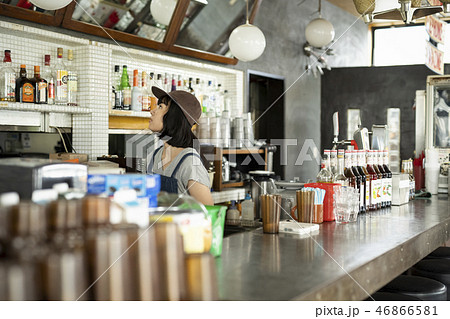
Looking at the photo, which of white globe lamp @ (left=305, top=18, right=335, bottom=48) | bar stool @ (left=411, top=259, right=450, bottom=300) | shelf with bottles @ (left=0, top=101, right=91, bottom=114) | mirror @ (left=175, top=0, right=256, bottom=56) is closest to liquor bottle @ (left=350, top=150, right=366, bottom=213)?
bar stool @ (left=411, top=259, right=450, bottom=300)

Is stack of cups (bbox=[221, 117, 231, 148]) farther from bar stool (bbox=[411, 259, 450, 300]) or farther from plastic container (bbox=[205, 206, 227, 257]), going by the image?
plastic container (bbox=[205, 206, 227, 257])

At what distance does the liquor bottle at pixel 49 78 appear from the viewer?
11.4ft

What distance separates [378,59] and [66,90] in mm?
7075

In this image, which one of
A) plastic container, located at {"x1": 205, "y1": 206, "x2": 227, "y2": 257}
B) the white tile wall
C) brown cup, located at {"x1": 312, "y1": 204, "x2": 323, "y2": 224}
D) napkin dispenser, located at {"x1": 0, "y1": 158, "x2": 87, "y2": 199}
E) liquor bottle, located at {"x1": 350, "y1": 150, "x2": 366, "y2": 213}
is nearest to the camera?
napkin dispenser, located at {"x1": 0, "y1": 158, "x2": 87, "y2": 199}

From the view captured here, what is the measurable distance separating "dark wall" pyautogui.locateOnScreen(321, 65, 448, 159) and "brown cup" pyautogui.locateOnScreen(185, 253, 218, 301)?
6.42 metres

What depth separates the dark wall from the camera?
7.07m

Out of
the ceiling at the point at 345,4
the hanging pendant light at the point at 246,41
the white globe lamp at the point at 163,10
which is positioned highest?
the ceiling at the point at 345,4

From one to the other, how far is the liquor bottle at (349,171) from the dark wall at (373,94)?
4.67 meters

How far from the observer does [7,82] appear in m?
3.23

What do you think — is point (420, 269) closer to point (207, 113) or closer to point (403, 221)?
point (403, 221)

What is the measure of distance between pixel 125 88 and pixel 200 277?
3291 mm

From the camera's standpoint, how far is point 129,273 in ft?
3.32

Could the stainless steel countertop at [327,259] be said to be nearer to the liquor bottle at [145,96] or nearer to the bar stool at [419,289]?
the bar stool at [419,289]

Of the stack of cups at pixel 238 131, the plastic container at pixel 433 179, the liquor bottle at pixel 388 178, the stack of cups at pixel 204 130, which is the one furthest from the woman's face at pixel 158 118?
the plastic container at pixel 433 179
